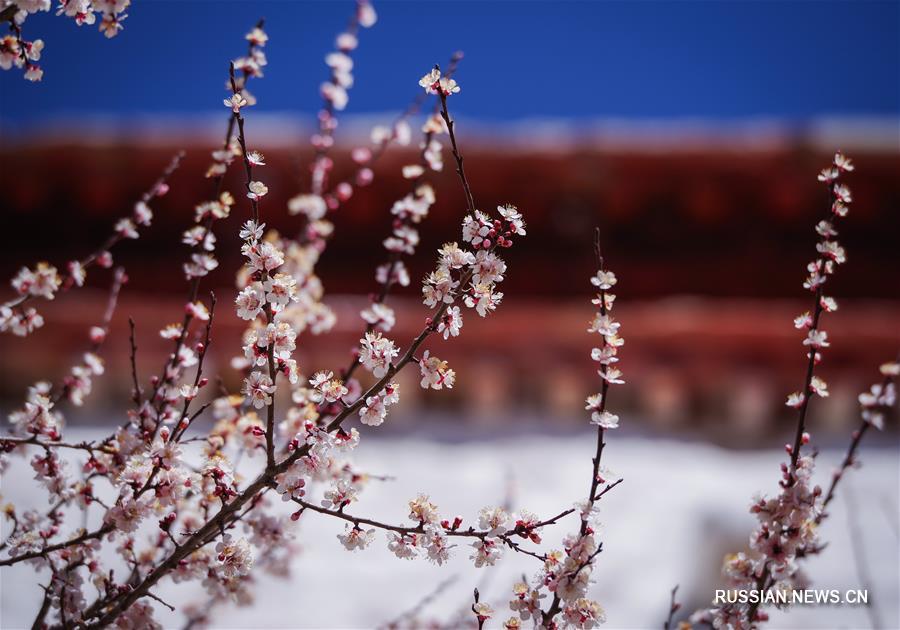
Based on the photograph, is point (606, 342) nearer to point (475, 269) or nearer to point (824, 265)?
point (475, 269)

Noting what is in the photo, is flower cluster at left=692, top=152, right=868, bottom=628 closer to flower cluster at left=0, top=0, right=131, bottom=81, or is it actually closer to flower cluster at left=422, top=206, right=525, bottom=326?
flower cluster at left=422, top=206, right=525, bottom=326

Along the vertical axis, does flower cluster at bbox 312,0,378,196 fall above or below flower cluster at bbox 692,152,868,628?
above

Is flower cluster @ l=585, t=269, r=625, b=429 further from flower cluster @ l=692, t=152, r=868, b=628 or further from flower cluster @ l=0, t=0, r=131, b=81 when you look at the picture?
flower cluster @ l=0, t=0, r=131, b=81

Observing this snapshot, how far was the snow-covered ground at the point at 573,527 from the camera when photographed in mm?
1343

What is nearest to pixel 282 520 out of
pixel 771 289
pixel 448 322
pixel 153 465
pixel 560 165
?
pixel 153 465

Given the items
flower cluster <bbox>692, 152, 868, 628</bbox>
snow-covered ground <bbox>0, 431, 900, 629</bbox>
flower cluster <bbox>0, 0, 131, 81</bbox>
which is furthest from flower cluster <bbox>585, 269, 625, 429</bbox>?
flower cluster <bbox>0, 0, 131, 81</bbox>

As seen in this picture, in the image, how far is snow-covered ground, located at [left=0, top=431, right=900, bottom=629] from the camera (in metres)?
1.34

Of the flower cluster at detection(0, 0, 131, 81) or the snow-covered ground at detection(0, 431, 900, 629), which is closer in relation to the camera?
the flower cluster at detection(0, 0, 131, 81)

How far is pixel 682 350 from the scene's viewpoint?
2.68 meters

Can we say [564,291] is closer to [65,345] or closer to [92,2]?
[65,345]

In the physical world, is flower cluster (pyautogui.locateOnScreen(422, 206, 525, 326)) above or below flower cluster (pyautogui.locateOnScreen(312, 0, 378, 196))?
below

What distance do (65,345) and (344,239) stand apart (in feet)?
6.75

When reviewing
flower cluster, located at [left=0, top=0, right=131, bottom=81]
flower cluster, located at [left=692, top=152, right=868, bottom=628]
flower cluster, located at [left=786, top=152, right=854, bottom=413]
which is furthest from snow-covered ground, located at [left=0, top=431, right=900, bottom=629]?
flower cluster, located at [left=0, top=0, right=131, bottom=81]

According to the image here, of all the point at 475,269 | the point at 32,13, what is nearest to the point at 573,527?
the point at 475,269
